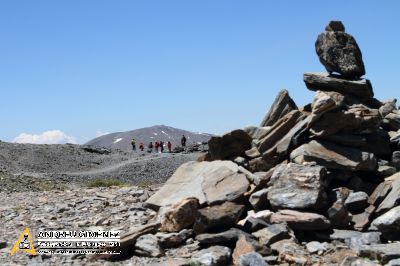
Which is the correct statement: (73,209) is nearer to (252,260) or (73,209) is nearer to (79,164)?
(252,260)

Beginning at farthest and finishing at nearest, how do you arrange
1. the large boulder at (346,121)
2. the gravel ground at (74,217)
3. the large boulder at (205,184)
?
the large boulder at (346,121)
the large boulder at (205,184)
the gravel ground at (74,217)

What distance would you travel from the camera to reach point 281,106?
21.9 metres

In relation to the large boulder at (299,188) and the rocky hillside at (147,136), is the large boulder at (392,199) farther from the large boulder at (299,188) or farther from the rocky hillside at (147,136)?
the rocky hillside at (147,136)

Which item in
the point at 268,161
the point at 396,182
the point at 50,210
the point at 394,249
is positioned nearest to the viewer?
the point at 394,249

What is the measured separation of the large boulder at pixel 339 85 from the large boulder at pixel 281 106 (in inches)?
63.5

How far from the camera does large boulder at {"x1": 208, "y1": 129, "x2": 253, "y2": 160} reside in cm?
2077

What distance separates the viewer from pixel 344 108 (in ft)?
59.3

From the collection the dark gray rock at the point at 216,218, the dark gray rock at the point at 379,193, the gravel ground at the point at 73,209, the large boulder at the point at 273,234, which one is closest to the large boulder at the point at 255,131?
the gravel ground at the point at 73,209

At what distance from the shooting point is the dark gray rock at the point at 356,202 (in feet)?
52.5

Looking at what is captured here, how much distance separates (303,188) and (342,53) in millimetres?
7100

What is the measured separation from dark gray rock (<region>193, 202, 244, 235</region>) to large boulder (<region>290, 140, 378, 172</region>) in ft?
11.7

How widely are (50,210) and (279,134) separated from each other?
10730 mm

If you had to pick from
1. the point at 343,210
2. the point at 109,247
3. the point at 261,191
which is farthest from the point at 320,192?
the point at 109,247

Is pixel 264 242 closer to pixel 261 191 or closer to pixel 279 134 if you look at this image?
pixel 261 191
